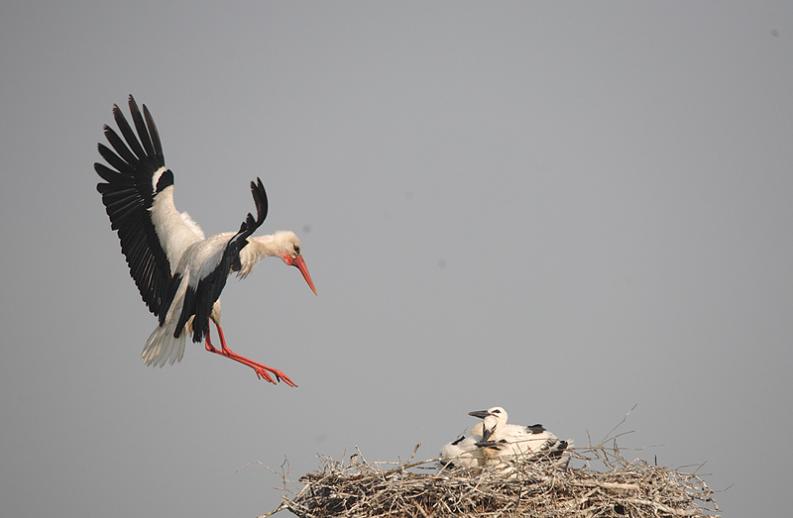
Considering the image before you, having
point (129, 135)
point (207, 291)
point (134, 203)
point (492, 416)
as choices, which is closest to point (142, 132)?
point (129, 135)

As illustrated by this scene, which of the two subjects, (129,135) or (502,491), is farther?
(129,135)

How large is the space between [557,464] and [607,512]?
0.36 meters

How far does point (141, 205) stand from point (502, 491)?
13.0 ft

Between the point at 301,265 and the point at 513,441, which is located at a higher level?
the point at 301,265

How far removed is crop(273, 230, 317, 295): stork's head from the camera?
27.6 ft

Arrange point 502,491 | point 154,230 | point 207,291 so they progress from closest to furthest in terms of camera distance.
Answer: point 502,491, point 207,291, point 154,230

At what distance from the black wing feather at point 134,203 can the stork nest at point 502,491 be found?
8.82 ft

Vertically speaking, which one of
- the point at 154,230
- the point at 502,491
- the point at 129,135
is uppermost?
the point at 129,135

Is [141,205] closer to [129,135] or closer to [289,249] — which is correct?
[129,135]

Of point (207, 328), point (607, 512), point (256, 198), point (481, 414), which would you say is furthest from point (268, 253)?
point (607, 512)

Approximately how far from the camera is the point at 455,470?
5.79 metres

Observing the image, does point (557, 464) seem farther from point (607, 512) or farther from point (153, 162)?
point (153, 162)

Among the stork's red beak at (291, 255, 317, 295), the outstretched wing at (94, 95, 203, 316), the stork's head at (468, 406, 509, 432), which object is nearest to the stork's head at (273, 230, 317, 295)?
the stork's red beak at (291, 255, 317, 295)

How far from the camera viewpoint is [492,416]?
6391 mm
